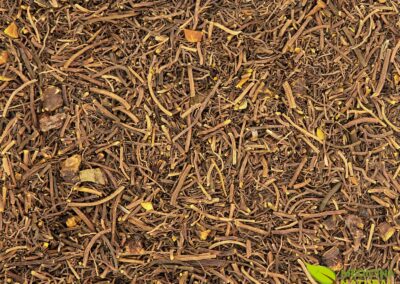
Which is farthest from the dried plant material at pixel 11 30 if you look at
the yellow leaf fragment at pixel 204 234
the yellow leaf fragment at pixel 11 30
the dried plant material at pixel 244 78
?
the yellow leaf fragment at pixel 204 234

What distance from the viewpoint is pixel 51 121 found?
128 cm

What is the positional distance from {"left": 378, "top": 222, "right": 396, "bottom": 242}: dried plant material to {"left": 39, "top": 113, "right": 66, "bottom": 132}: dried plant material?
933 millimetres

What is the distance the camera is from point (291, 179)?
4.34 ft

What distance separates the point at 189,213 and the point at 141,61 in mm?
437

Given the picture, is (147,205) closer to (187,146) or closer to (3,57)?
(187,146)

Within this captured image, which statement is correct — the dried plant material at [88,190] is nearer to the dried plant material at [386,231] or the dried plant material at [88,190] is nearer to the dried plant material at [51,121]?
the dried plant material at [51,121]

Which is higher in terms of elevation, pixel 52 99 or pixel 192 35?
pixel 192 35

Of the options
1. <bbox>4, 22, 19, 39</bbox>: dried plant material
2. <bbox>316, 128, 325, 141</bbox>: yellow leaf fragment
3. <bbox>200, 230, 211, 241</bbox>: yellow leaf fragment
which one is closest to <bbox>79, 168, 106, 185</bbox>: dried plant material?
<bbox>200, 230, 211, 241</bbox>: yellow leaf fragment

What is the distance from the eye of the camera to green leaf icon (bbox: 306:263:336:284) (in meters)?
1.31

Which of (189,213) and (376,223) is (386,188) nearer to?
(376,223)

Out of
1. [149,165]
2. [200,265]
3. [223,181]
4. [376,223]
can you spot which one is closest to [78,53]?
[149,165]

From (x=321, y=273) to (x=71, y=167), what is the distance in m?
0.75

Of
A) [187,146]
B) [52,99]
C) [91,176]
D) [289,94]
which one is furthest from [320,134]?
[52,99]
